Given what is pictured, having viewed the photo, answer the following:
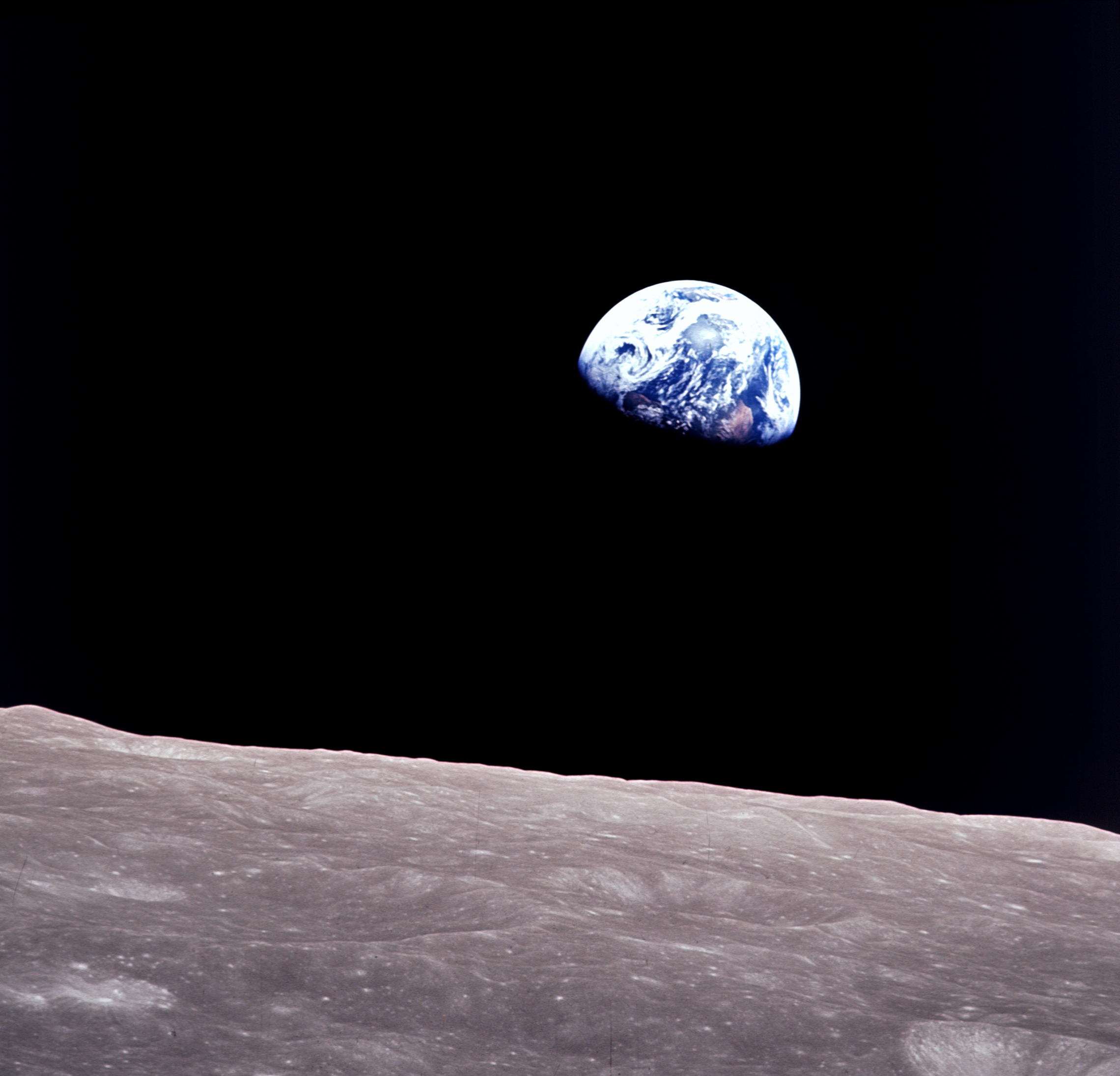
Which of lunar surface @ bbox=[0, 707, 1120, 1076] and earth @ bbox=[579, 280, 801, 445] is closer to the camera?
lunar surface @ bbox=[0, 707, 1120, 1076]

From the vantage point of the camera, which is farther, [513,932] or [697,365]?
[697,365]

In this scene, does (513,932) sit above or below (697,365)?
below

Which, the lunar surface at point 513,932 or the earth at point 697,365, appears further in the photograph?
the earth at point 697,365

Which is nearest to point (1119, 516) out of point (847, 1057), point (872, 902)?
point (872, 902)

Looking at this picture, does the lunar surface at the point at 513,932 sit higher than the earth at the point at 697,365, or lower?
lower

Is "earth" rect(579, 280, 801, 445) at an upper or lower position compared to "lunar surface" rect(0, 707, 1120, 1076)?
upper
